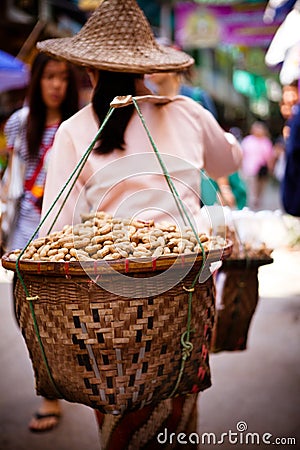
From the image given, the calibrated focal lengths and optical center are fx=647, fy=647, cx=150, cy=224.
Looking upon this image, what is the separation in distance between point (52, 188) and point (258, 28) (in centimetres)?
1022

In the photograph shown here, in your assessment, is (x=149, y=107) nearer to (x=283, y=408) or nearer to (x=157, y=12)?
(x=283, y=408)

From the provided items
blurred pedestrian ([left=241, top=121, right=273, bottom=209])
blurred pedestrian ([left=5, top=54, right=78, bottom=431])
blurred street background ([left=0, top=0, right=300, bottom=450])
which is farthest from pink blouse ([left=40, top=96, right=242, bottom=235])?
blurred pedestrian ([left=241, top=121, right=273, bottom=209])

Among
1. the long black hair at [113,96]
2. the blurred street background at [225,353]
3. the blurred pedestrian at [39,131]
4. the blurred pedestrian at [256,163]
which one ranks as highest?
the long black hair at [113,96]

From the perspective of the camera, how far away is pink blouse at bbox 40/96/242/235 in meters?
2.10

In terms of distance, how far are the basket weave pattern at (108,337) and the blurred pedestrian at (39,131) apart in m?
1.54

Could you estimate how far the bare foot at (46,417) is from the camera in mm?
3271

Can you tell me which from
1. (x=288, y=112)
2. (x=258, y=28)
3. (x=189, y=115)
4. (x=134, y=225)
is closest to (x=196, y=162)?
(x=189, y=115)

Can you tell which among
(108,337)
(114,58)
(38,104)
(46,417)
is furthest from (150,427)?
(38,104)

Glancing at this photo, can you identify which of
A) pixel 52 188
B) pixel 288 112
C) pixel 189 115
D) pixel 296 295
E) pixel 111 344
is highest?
pixel 189 115

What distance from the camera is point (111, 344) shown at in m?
1.68

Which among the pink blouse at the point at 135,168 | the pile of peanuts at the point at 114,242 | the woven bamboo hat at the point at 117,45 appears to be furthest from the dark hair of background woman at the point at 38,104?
the pile of peanuts at the point at 114,242

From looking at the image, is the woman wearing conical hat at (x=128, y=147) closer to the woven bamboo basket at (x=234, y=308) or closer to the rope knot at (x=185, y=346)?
the rope knot at (x=185, y=346)

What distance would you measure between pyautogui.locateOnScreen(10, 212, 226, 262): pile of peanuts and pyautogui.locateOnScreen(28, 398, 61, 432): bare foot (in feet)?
5.60

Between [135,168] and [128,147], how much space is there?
102mm
